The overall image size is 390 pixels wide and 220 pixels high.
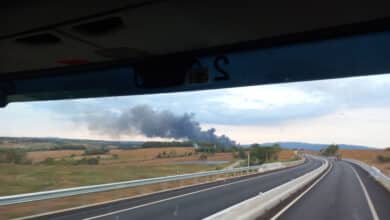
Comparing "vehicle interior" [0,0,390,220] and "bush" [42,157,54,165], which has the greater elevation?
"vehicle interior" [0,0,390,220]

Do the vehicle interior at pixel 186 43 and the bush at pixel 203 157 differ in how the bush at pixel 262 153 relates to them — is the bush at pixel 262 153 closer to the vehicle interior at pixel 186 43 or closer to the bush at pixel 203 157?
the bush at pixel 203 157

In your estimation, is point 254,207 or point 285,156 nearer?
point 254,207

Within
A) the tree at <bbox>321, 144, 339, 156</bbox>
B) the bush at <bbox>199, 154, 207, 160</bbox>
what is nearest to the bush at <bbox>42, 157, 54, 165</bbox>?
the bush at <bbox>199, 154, 207, 160</bbox>

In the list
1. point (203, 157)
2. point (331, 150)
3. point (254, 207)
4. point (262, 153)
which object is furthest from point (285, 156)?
point (254, 207)

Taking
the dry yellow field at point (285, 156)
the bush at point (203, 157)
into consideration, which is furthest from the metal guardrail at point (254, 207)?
the dry yellow field at point (285, 156)

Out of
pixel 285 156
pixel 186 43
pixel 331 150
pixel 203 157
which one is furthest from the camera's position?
pixel 331 150

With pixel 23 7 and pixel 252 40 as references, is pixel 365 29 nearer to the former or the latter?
pixel 252 40

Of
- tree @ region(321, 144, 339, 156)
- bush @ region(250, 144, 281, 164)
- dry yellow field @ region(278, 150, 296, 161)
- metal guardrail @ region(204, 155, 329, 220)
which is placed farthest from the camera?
tree @ region(321, 144, 339, 156)

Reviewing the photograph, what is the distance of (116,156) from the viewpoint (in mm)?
69562

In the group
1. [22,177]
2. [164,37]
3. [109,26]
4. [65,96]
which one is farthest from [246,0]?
[22,177]

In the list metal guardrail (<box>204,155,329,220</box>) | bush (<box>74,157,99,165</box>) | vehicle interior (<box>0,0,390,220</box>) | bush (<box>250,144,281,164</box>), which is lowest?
bush (<box>74,157,99,165</box>)

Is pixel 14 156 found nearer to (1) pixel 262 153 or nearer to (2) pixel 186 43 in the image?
(2) pixel 186 43

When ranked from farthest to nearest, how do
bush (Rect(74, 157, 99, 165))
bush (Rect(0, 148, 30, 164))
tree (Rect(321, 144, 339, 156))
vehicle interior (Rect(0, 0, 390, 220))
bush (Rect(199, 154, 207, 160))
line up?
tree (Rect(321, 144, 339, 156)), bush (Rect(199, 154, 207, 160)), bush (Rect(74, 157, 99, 165)), bush (Rect(0, 148, 30, 164)), vehicle interior (Rect(0, 0, 390, 220))

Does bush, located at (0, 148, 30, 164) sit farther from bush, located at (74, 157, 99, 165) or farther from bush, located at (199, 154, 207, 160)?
bush, located at (199, 154, 207, 160)
